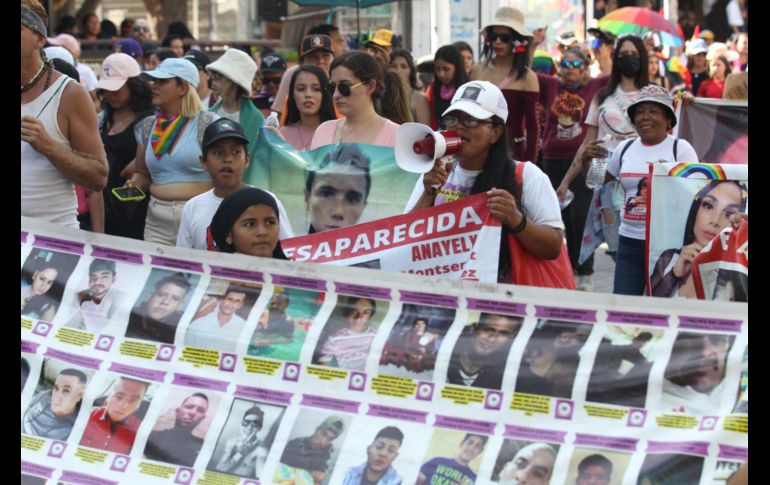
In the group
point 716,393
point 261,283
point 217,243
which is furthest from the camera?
point 217,243

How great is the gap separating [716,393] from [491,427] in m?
0.63

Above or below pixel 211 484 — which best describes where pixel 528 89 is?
above

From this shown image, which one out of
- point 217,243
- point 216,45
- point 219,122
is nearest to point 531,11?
point 216,45

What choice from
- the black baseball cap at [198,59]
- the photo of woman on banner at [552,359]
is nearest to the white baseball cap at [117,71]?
the black baseball cap at [198,59]

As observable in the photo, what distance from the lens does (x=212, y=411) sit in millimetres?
3986

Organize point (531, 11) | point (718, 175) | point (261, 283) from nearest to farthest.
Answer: point (261, 283) < point (718, 175) < point (531, 11)

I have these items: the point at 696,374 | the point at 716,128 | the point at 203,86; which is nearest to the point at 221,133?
the point at 696,374

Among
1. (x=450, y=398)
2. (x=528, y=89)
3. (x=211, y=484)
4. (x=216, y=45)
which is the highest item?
(x=216, y=45)

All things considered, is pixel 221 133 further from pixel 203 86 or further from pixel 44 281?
pixel 203 86

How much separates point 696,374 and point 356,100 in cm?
310

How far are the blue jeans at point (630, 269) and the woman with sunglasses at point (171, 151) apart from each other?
2125mm

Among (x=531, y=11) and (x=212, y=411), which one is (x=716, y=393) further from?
(x=531, y=11)

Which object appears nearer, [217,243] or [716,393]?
[716,393]

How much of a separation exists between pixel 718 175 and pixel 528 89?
13.0ft
